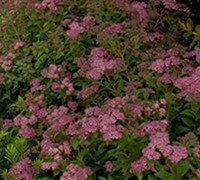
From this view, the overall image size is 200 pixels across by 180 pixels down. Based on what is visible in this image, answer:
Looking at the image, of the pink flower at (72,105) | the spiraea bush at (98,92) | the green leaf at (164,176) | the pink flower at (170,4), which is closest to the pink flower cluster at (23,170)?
the spiraea bush at (98,92)

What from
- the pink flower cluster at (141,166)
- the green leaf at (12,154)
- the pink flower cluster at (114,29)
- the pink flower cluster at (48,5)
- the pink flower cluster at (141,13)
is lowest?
the green leaf at (12,154)

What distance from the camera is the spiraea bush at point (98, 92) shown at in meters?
2.69

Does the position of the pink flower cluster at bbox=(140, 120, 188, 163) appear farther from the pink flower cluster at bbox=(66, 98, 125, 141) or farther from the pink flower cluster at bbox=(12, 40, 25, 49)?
the pink flower cluster at bbox=(12, 40, 25, 49)

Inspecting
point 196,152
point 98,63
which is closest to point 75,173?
point 196,152

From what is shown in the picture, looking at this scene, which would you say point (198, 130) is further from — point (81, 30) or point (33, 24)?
point (33, 24)

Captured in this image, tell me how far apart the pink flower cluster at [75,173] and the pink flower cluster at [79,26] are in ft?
4.03

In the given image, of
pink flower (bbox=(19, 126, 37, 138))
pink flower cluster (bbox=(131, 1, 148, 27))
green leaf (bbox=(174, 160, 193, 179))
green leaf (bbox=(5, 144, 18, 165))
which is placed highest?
pink flower cluster (bbox=(131, 1, 148, 27))

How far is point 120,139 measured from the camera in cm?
269

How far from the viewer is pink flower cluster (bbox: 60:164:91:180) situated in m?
2.65

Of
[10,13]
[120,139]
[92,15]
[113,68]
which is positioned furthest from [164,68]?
[10,13]

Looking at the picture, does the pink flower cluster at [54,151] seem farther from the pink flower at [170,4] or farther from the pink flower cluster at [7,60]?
the pink flower at [170,4]

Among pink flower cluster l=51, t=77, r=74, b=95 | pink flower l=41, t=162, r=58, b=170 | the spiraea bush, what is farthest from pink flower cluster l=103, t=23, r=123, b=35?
pink flower l=41, t=162, r=58, b=170

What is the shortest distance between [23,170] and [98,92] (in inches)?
28.7

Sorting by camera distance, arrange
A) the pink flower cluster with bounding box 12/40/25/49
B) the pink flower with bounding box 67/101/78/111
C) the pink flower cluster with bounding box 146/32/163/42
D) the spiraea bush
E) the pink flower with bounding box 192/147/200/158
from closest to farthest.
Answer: the pink flower with bounding box 192/147/200/158
the spiraea bush
the pink flower with bounding box 67/101/78/111
the pink flower cluster with bounding box 146/32/163/42
the pink flower cluster with bounding box 12/40/25/49
